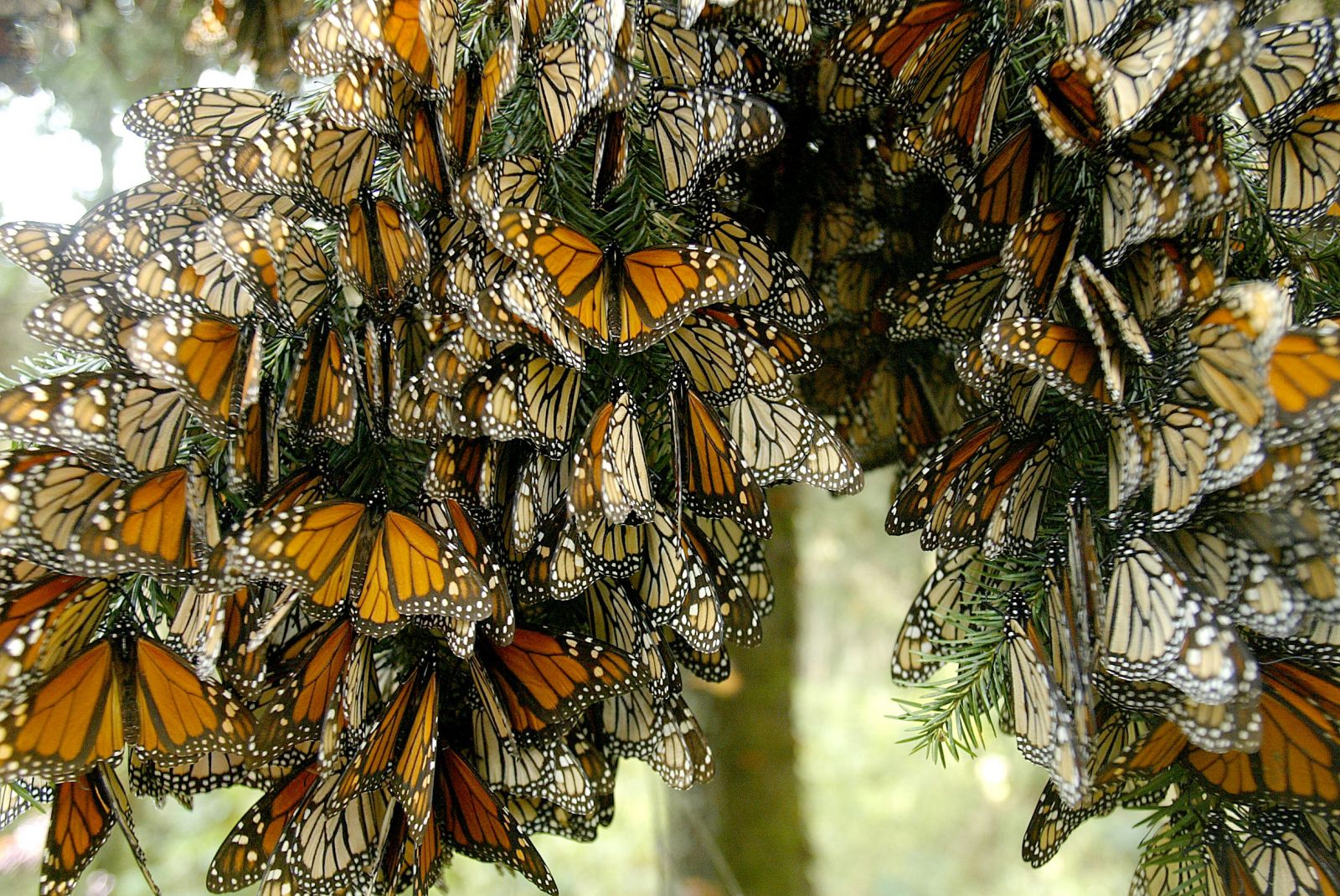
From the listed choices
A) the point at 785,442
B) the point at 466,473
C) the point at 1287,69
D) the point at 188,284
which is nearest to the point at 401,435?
the point at 466,473

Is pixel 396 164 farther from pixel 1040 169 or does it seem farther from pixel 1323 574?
pixel 1323 574

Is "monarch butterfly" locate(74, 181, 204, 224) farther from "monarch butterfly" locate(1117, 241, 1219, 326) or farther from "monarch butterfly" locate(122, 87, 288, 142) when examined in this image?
"monarch butterfly" locate(1117, 241, 1219, 326)

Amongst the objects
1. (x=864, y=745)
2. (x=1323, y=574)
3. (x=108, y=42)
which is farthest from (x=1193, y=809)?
(x=864, y=745)

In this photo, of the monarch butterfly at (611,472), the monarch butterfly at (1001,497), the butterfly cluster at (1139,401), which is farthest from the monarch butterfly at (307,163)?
the monarch butterfly at (1001,497)

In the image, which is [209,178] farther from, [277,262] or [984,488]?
[984,488]

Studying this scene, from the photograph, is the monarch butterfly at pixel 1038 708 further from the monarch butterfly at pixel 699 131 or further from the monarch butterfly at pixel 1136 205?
the monarch butterfly at pixel 699 131

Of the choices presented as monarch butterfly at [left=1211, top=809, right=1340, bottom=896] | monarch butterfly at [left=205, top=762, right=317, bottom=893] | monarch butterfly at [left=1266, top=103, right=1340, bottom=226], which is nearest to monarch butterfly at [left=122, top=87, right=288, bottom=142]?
monarch butterfly at [left=205, top=762, right=317, bottom=893]
